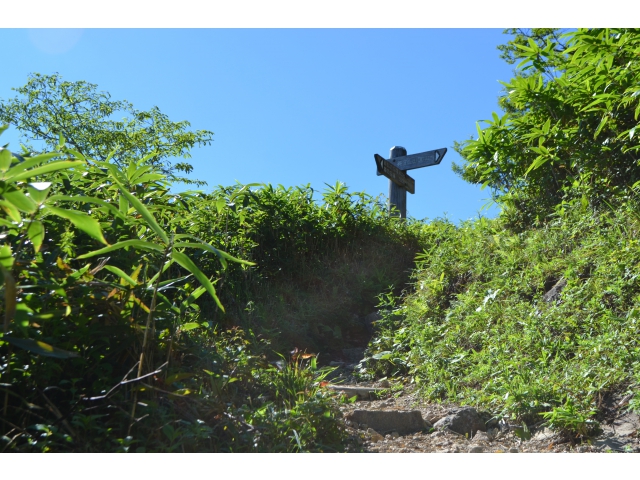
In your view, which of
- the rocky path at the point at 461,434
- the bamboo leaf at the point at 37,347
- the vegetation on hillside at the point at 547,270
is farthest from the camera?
the vegetation on hillside at the point at 547,270

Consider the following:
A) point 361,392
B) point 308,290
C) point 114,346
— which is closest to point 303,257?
point 308,290

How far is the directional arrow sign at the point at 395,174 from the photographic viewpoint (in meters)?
8.30

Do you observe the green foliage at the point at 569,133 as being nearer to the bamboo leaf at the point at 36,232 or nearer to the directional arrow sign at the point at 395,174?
the directional arrow sign at the point at 395,174

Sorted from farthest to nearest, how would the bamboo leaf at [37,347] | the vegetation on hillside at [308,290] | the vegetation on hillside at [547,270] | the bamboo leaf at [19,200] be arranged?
1. the vegetation on hillside at [547,270]
2. the vegetation on hillside at [308,290]
3. the bamboo leaf at [37,347]
4. the bamboo leaf at [19,200]

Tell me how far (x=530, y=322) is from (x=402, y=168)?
4.83 meters

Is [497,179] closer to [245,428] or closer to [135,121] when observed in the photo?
[245,428]

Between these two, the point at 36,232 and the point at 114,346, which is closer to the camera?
the point at 36,232

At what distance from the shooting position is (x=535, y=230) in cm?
592

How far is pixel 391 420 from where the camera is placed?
3.52 metres

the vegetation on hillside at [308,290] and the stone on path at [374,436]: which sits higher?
the vegetation on hillside at [308,290]

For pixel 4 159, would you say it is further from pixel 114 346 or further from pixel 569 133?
pixel 569 133

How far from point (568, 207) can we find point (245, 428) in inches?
177

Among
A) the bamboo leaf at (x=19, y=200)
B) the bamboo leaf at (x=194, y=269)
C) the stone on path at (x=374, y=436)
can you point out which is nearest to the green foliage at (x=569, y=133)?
the stone on path at (x=374, y=436)

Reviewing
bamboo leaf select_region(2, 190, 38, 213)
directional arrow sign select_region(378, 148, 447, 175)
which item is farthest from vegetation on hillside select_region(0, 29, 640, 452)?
directional arrow sign select_region(378, 148, 447, 175)
